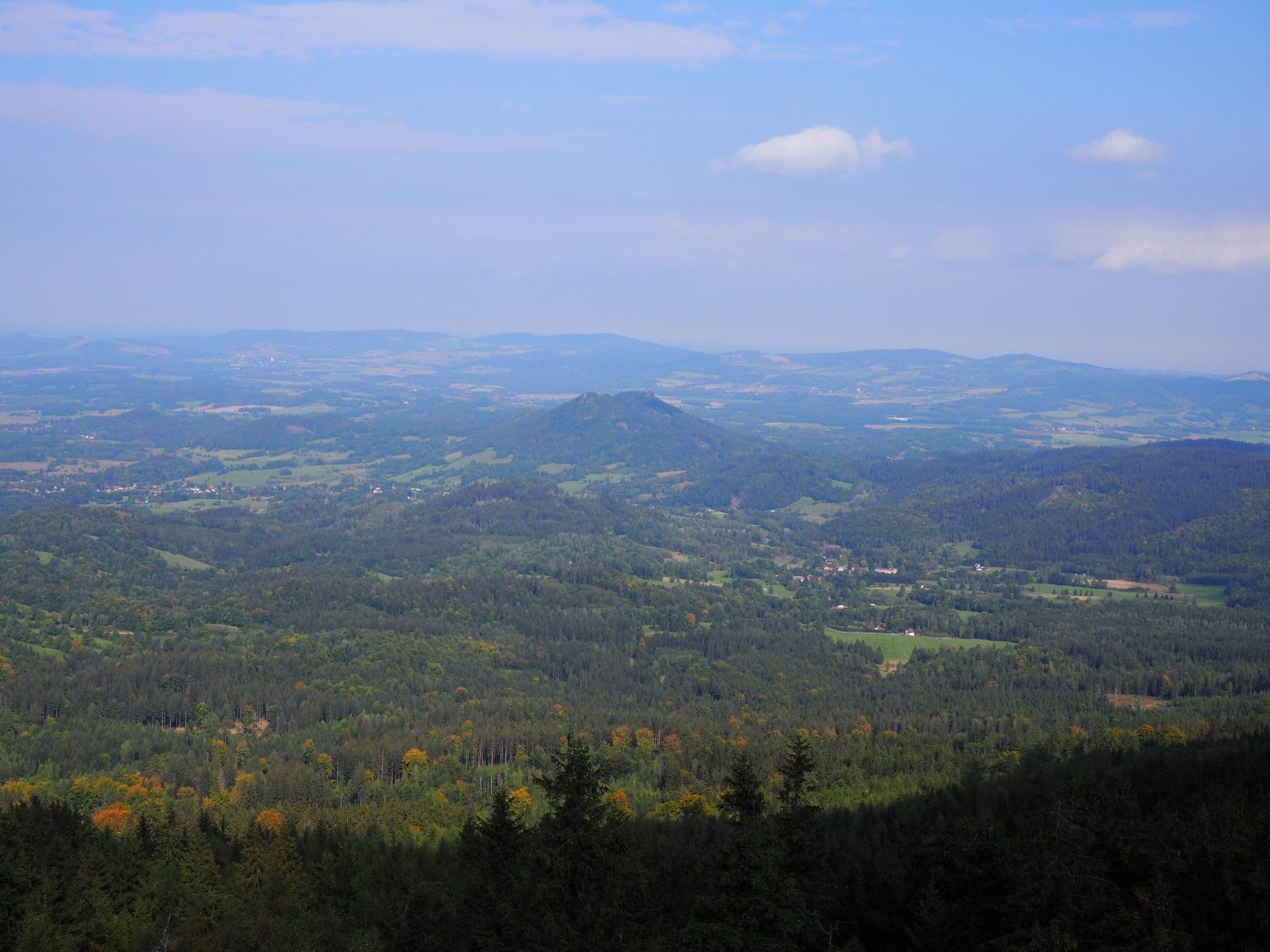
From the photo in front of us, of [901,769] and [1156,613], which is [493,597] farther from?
[1156,613]

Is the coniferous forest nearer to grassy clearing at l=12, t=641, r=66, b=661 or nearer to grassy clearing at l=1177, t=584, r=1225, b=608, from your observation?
grassy clearing at l=12, t=641, r=66, b=661

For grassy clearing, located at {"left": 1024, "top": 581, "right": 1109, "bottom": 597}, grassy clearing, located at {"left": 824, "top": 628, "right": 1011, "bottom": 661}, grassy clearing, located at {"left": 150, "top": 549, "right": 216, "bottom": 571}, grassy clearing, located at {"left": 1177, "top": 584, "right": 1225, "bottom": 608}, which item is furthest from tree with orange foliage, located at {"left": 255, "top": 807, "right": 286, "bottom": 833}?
grassy clearing, located at {"left": 1177, "top": 584, "right": 1225, "bottom": 608}

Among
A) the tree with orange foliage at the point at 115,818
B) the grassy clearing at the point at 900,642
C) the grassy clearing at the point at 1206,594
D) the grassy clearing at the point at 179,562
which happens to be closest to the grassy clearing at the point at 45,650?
the tree with orange foliage at the point at 115,818

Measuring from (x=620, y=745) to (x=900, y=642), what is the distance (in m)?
65.6

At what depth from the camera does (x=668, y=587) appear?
169 m

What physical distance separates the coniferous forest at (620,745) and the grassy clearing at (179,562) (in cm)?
83

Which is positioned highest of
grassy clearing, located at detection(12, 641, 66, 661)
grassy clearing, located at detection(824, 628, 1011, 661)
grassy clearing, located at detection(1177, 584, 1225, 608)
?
grassy clearing, located at detection(1177, 584, 1225, 608)

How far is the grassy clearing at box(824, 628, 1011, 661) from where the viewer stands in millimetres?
134875

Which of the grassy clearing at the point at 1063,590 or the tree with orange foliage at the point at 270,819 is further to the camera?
the grassy clearing at the point at 1063,590

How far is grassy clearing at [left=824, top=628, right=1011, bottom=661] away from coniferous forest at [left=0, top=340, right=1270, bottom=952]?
1.39 metres

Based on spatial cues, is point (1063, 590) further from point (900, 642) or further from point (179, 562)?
point (179, 562)

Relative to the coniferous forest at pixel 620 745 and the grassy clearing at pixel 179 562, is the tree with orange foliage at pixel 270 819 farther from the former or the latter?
the grassy clearing at pixel 179 562

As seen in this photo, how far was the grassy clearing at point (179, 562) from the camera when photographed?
567 feet

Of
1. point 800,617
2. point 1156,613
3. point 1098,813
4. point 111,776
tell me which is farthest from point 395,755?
point 1156,613
